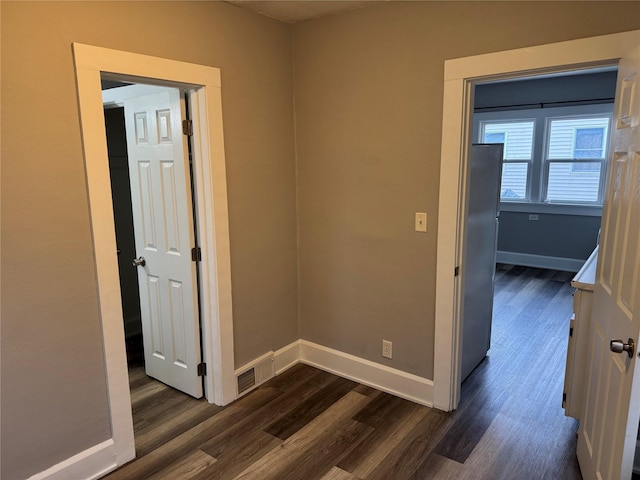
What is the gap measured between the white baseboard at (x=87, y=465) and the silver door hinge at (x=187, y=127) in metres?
1.72

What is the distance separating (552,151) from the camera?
623 centimetres

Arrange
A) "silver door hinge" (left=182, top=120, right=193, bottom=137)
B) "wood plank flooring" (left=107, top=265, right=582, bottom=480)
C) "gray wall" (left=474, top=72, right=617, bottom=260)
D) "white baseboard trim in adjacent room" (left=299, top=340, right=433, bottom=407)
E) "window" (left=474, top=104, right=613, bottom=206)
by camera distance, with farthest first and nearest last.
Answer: "window" (left=474, top=104, right=613, bottom=206)
"gray wall" (left=474, top=72, right=617, bottom=260)
"white baseboard trim in adjacent room" (left=299, top=340, right=433, bottom=407)
"silver door hinge" (left=182, top=120, right=193, bottom=137)
"wood plank flooring" (left=107, top=265, right=582, bottom=480)

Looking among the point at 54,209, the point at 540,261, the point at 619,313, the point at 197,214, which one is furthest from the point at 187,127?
the point at 540,261

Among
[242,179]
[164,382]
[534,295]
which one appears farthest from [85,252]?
[534,295]

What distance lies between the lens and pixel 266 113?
2.90 m

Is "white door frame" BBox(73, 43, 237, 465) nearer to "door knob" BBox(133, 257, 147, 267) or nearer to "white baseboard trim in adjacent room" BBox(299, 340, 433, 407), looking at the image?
"door knob" BBox(133, 257, 147, 267)

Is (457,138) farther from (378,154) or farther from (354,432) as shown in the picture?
(354,432)

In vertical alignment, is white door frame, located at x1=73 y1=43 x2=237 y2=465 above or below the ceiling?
below

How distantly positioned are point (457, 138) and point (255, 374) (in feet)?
6.74

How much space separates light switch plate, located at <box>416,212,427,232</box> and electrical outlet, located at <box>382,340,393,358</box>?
0.83m

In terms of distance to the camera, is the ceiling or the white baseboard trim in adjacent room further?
the white baseboard trim in adjacent room

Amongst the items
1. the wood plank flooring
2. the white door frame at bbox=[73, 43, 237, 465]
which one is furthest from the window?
the white door frame at bbox=[73, 43, 237, 465]

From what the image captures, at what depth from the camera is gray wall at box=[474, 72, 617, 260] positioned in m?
5.74

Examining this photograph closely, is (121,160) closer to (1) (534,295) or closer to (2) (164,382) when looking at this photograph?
(2) (164,382)
